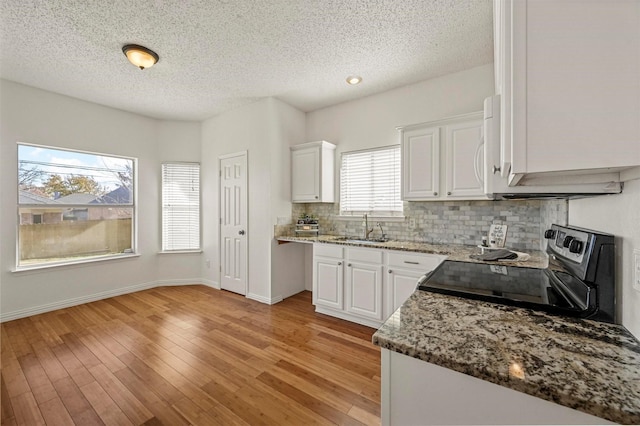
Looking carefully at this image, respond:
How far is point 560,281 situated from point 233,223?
3.75 m

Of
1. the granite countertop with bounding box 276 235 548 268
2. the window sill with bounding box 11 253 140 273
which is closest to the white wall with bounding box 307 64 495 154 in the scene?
the granite countertop with bounding box 276 235 548 268

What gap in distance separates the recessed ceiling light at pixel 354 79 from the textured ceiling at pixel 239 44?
9 centimetres

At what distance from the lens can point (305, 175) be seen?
12.2 feet

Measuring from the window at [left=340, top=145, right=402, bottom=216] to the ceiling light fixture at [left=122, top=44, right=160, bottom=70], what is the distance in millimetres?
2400

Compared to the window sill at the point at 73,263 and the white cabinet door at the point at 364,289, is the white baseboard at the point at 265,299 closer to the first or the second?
the white cabinet door at the point at 364,289

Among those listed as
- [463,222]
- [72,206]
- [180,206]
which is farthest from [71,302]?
[463,222]

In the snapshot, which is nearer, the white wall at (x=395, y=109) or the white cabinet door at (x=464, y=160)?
the white cabinet door at (x=464, y=160)

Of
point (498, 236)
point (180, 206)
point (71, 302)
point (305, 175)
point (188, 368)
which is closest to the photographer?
point (188, 368)

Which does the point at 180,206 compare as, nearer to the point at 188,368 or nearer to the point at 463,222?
the point at 188,368

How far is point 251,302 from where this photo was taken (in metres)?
3.64

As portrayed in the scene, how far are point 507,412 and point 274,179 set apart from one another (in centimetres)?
332

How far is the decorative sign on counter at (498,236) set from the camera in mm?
2350

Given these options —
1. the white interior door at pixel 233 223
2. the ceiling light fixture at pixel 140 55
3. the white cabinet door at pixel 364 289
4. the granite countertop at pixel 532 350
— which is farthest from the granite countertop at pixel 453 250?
the ceiling light fixture at pixel 140 55

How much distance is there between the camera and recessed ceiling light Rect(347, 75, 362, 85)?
9.91 ft
